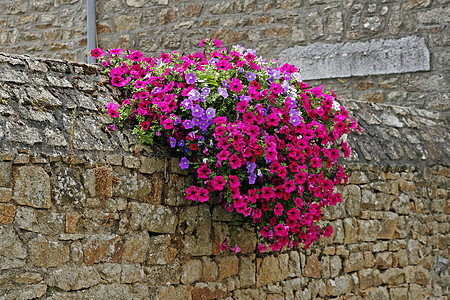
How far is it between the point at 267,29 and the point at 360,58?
40.1 inches

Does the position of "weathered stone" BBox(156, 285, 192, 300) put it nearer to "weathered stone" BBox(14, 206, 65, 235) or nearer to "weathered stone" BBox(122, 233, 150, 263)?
"weathered stone" BBox(122, 233, 150, 263)

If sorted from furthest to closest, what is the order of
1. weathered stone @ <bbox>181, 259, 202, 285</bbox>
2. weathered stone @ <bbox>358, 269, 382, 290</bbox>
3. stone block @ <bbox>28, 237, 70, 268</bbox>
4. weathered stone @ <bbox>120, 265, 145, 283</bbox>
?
weathered stone @ <bbox>358, 269, 382, 290</bbox> < weathered stone @ <bbox>181, 259, 202, 285</bbox> < weathered stone @ <bbox>120, 265, 145, 283</bbox> < stone block @ <bbox>28, 237, 70, 268</bbox>

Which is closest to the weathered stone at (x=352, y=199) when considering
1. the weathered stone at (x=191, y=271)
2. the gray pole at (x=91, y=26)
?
the weathered stone at (x=191, y=271)

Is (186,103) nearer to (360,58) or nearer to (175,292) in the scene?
(175,292)

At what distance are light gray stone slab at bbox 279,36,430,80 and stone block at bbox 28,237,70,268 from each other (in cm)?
409

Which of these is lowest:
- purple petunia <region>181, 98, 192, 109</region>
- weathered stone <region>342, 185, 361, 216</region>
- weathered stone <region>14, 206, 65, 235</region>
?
weathered stone <region>14, 206, 65, 235</region>

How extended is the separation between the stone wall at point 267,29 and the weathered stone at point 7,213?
4264mm

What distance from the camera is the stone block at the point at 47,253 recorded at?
2.60 metres

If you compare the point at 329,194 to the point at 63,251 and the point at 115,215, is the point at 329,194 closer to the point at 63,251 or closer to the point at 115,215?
the point at 115,215

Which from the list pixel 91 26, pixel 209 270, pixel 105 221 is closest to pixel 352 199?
pixel 209 270

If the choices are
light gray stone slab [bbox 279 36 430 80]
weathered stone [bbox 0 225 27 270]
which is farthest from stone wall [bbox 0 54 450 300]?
light gray stone slab [bbox 279 36 430 80]

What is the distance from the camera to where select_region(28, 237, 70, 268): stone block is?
260cm

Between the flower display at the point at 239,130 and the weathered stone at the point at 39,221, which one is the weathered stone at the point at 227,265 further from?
the weathered stone at the point at 39,221

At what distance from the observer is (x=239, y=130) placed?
307 centimetres
